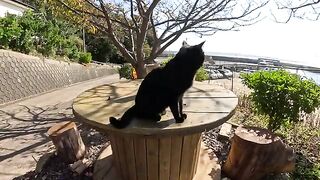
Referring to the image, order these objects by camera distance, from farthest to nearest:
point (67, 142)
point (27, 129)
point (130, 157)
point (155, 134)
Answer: point (27, 129) < point (67, 142) < point (130, 157) < point (155, 134)

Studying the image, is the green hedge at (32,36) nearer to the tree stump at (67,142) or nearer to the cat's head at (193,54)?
the tree stump at (67,142)

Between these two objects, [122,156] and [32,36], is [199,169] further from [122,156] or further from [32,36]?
[32,36]

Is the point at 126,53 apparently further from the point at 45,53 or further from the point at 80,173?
the point at 45,53

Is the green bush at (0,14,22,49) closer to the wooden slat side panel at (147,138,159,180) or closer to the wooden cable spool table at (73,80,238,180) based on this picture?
the wooden cable spool table at (73,80,238,180)

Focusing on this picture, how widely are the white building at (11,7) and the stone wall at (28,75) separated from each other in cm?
533

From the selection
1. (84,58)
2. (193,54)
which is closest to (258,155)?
(193,54)

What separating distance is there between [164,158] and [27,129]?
342 cm

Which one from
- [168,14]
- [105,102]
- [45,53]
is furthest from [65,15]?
[45,53]

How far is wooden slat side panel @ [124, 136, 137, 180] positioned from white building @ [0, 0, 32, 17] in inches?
510

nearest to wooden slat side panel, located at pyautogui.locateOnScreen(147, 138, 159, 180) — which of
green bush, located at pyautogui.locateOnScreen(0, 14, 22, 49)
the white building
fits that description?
green bush, located at pyautogui.locateOnScreen(0, 14, 22, 49)

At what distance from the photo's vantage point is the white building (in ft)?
42.1

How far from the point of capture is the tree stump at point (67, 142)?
287 cm

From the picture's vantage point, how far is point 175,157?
7.32 ft

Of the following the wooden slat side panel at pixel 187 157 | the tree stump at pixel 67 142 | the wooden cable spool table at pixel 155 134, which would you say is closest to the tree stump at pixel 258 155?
the wooden cable spool table at pixel 155 134
